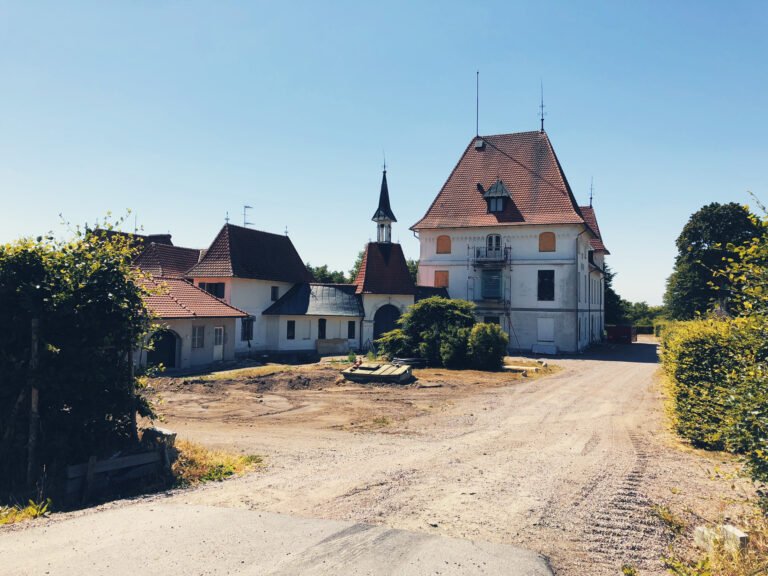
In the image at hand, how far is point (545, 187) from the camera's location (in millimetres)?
39031

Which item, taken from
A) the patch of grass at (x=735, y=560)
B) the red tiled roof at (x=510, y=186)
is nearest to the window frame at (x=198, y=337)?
the red tiled roof at (x=510, y=186)

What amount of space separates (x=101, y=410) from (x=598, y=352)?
3527cm

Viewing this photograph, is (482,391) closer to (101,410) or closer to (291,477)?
(291,477)

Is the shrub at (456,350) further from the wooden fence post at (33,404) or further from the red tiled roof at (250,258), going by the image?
the wooden fence post at (33,404)

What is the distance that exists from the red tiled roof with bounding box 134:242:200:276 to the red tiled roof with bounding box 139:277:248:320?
7.08 m

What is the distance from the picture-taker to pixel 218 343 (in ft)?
96.3

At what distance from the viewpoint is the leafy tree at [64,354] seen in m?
8.80

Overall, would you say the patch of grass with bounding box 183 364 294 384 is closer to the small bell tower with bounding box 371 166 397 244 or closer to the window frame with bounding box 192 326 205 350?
the window frame with bounding box 192 326 205 350

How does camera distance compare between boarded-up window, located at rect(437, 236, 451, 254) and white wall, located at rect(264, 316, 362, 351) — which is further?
boarded-up window, located at rect(437, 236, 451, 254)

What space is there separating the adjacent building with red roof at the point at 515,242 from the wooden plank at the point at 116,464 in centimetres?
3124

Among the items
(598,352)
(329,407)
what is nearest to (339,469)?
(329,407)

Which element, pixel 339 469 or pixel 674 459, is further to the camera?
pixel 674 459

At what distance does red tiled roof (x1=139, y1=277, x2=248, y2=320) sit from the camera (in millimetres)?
25766

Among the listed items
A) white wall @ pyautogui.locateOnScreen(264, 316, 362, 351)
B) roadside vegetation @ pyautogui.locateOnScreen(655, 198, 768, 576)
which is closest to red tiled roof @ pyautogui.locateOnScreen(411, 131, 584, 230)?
white wall @ pyautogui.locateOnScreen(264, 316, 362, 351)
